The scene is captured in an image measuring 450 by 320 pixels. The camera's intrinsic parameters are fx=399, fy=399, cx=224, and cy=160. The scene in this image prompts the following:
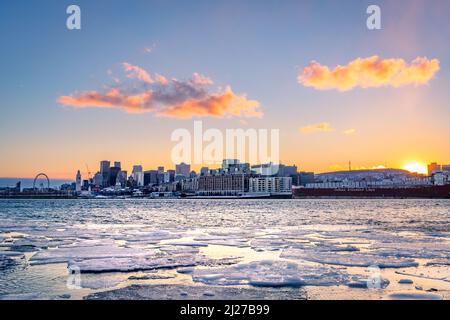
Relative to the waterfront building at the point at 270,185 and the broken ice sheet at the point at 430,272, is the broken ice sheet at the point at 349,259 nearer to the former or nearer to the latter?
the broken ice sheet at the point at 430,272

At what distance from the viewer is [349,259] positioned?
34.1 feet

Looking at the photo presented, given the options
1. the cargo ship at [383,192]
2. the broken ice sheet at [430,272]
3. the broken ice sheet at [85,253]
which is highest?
the broken ice sheet at [430,272]

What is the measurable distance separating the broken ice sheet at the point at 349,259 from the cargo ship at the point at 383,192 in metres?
113

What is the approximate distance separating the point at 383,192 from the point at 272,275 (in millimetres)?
121160

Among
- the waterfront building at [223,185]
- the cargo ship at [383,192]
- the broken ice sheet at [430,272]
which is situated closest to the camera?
the broken ice sheet at [430,272]

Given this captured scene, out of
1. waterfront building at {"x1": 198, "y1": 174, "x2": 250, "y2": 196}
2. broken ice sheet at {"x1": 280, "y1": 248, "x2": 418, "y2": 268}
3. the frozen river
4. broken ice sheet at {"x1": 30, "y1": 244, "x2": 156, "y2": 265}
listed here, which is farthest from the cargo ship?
broken ice sheet at {"x1": 30, "y1": 244, "x2": 156, "y2": 265}

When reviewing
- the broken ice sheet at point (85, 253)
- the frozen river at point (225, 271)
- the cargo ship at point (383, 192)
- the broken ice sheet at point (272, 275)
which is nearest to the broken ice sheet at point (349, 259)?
the frozen river at point (225, 271)

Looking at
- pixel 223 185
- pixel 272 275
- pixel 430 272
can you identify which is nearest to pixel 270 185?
pixel 223 185

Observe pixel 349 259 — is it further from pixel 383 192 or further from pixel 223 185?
pixel 223 185

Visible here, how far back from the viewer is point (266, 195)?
143 metres

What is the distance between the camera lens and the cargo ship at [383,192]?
366ft
